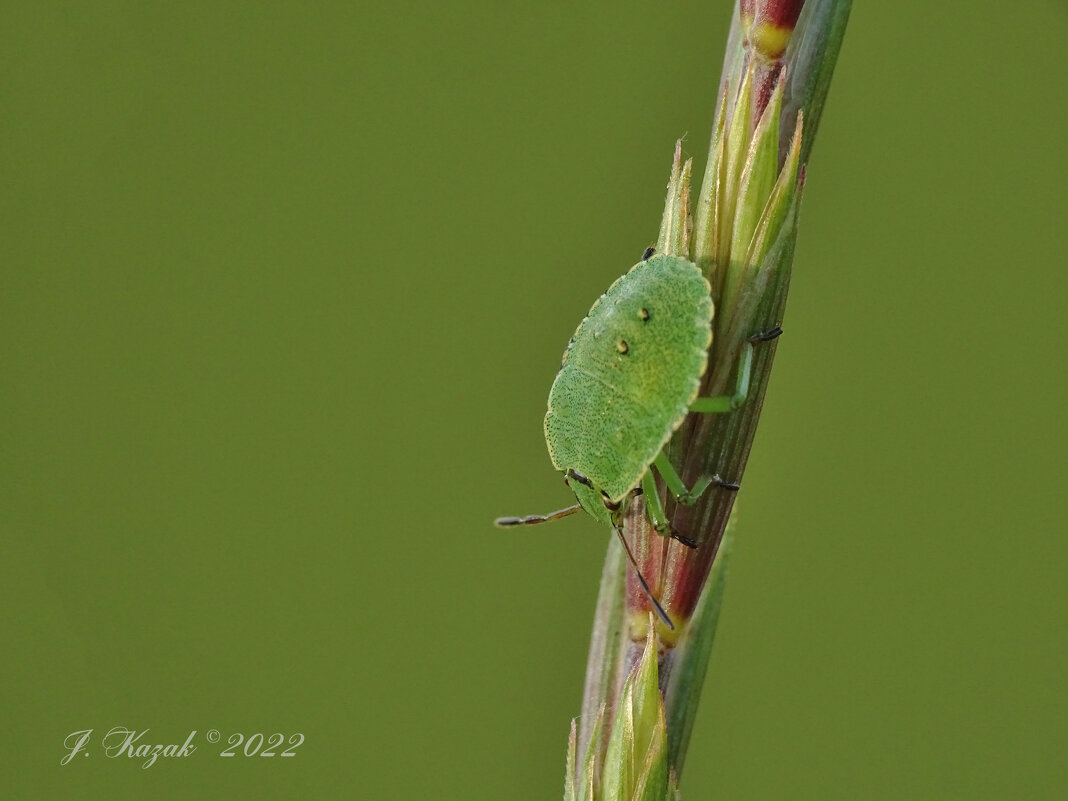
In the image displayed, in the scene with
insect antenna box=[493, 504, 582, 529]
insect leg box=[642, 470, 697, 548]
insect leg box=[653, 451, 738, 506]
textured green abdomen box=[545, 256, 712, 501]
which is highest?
textured green abdomen box=[545, 256, 712, 501]

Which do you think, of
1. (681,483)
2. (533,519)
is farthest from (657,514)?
(533,519)

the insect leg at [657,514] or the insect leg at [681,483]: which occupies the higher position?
the insect leg at [681,483]

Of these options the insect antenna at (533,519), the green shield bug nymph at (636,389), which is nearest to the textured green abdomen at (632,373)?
the green shield bug nymph at (636,389)

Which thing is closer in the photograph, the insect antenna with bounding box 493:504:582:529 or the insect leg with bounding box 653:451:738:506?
the insect leg with bounding box 653:451:738:506

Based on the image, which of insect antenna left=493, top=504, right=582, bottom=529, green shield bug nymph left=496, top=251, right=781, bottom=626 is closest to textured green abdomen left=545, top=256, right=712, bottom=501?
green shield bug nymph left=496, top=251, right=781, bottom=626

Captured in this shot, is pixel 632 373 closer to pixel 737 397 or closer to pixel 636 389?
pixel 636 389

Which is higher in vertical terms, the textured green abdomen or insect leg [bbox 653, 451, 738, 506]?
the textured green abdomen

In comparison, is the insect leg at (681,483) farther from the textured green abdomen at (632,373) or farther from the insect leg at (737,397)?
the insect leg at (737,397)

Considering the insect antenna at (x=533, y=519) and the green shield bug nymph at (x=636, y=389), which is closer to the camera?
the green shield bug nymph at (x=636, y=389)

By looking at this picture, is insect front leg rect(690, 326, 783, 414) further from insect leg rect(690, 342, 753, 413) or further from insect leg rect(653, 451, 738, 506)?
insect leg rect(653, 451, 738, 506)
